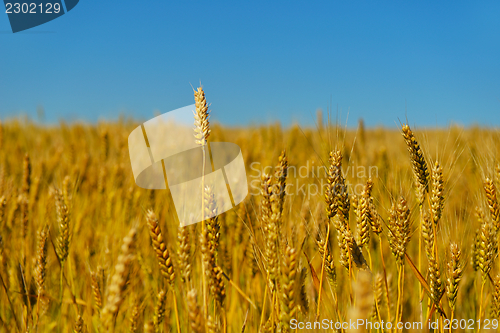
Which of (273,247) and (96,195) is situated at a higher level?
(273,247)

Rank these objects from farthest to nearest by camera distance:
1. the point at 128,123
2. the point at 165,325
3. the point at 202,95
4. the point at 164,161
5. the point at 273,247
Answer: the point at 128,123 → the point at 164,161 → the point at 165,325 → the point at 202,95 → the point at 273,247

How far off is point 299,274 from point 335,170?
15.9 inches

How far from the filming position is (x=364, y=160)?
3365mm

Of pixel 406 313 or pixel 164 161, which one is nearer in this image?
pixel 406 313

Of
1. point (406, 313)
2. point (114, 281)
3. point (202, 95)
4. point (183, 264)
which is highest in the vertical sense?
point (202, 95)

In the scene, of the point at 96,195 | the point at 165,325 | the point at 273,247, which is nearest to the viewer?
the point at 273,247

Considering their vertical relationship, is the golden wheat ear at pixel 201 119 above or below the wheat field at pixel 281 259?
above

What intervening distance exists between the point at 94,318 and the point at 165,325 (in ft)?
1.44

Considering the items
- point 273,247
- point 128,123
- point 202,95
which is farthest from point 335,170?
point 128,123

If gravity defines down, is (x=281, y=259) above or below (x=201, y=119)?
below

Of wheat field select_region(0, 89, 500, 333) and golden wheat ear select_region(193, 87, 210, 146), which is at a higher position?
golden wheat ear select_region(193, 87, 210, 146)

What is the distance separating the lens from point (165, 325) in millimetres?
1654

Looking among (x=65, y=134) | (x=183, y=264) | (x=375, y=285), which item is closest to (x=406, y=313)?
(x=375, y=285)

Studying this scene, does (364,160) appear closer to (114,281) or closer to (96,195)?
(96,195)
